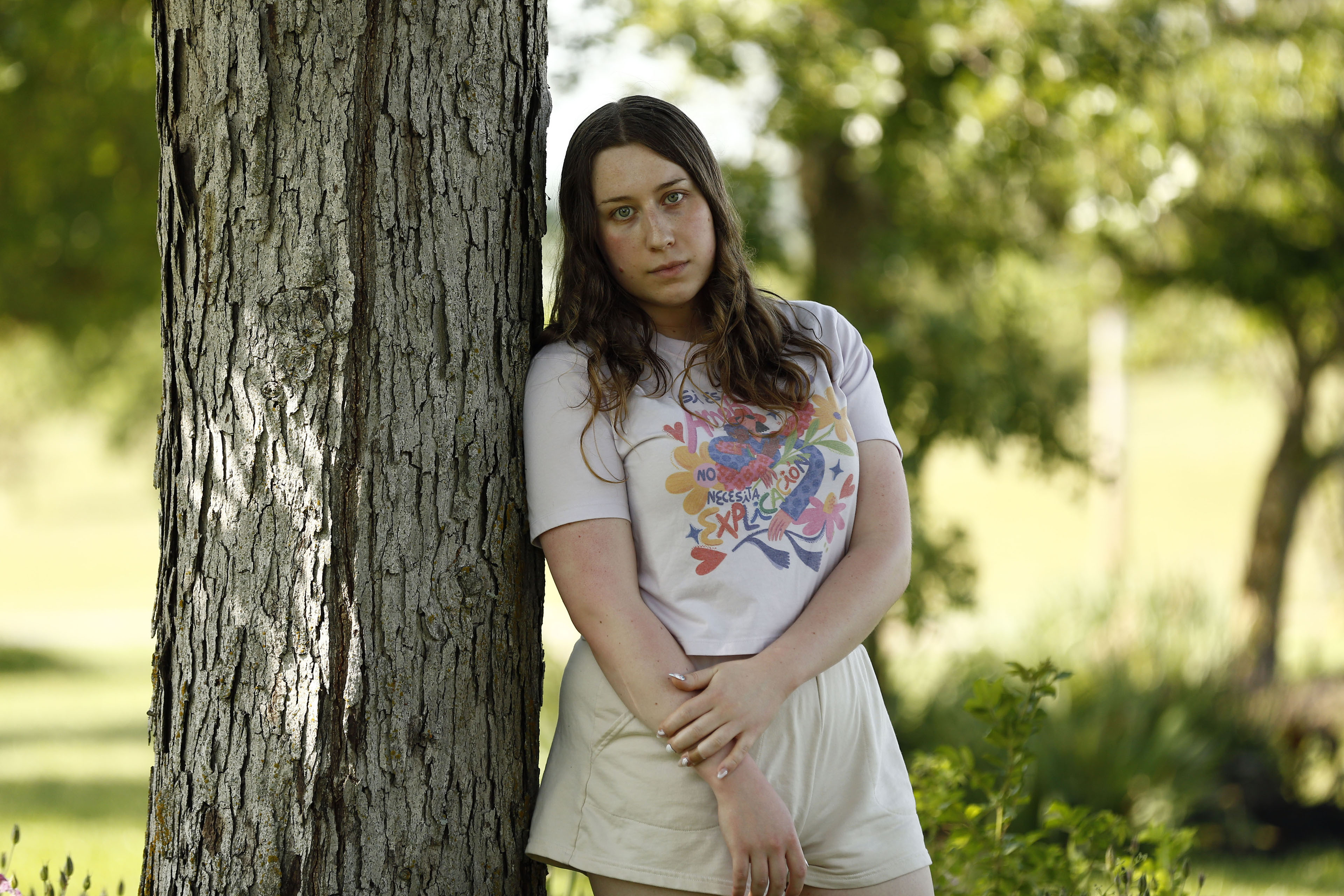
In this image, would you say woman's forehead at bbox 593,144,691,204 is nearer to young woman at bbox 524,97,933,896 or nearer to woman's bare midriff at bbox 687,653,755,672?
young woman at bbox 524,97,933,896

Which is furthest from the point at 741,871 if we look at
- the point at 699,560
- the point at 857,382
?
the point at 857,382

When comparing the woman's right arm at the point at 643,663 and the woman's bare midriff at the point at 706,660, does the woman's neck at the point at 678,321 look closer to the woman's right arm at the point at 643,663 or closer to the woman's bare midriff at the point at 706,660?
the woman's right arm at the point at 643,663

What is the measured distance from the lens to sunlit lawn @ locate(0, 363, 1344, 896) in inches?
224

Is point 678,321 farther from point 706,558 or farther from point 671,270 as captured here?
point 706,558

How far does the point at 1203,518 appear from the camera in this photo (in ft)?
99.8

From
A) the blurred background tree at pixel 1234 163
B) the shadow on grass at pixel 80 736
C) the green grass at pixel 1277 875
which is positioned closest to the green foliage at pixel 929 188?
the blurred background tree at pixel 1234 163

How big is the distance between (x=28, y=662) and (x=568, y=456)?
12.3m

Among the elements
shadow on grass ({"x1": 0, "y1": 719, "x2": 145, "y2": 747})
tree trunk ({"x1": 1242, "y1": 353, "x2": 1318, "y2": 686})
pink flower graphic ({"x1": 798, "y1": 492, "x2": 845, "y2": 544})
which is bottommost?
shadow on grass ({"x1": 0, "y1": 719, "x2": 145, "y2": 747})

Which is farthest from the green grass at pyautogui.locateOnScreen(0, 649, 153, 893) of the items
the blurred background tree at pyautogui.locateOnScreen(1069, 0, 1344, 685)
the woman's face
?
the blurred background tree at pyautogui.locateOnScreen(1069, 0, 1344, 685)

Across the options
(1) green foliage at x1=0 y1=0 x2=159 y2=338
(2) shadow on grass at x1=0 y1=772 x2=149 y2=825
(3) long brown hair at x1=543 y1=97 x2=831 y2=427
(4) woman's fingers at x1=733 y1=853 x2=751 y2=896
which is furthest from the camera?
(1) green foliage at x1=0 y1=0 x2=159 y2=338

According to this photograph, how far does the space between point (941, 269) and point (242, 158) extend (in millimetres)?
5656

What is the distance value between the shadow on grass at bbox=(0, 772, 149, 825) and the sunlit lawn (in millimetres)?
20

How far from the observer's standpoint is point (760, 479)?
2023 mm

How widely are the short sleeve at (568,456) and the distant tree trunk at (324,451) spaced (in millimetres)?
107
